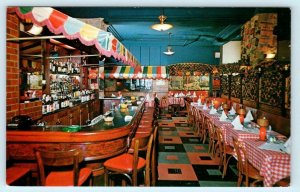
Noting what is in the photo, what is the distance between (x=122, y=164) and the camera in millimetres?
3359

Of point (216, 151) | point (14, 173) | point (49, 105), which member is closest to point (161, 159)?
point (216, 151)

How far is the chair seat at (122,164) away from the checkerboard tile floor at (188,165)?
120 cm

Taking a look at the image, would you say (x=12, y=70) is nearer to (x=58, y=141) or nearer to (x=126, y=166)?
(x=58, y=141)

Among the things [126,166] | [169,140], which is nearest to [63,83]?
[169,140]

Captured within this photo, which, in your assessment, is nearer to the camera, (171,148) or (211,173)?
(211,173)

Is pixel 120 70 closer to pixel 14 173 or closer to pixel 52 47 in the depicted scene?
pixel 52 47

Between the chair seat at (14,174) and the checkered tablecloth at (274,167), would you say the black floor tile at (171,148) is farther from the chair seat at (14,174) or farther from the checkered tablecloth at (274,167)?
the chair seat at (14,174)

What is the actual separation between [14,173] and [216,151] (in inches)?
170

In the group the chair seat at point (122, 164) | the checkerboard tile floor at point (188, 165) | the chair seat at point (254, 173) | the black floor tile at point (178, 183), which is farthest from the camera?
the checkerboard tile floor at point (188, 165)

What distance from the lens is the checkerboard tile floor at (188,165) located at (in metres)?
4.60

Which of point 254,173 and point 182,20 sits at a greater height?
point 182,20

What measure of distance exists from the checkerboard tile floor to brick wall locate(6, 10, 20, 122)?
2.55 m

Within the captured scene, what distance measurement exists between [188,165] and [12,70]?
364cm

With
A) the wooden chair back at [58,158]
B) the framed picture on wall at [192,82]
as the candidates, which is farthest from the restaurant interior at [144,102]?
the framed picture on wall at [192,82]
